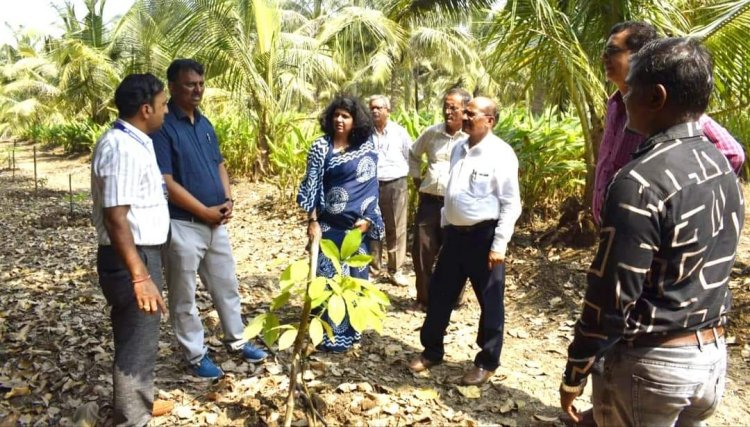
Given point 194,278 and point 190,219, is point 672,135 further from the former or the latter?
point 194,278

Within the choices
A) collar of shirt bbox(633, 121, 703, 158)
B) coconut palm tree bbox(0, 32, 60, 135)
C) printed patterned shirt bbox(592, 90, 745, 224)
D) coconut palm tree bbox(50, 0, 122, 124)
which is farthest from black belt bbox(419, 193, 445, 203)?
coconut palm tree bbox(0, 32, 60, 135)

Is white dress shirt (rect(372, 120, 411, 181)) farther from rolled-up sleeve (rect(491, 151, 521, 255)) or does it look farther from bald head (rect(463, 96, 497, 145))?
rolled-up sleeve (rect(491, 151, 521, 255))

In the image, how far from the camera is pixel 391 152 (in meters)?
5.65

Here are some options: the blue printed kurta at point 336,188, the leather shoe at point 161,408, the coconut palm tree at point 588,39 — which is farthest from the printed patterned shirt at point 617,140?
the leather shoe at point 161,408

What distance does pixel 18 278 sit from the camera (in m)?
5.62

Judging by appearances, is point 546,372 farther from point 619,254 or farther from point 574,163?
point 574,163

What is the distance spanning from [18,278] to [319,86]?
982 inches

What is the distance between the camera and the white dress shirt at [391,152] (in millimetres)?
5594

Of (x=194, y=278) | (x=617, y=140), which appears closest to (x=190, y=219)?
(x=194, y=278)

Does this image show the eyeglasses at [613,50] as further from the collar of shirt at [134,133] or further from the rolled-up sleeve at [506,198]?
the collar of shirt at [134,133]

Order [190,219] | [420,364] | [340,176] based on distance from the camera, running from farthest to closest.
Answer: [340,176] < [420,364] < [190,219]

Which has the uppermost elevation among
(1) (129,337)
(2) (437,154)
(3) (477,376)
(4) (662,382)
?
(2) (437,154)

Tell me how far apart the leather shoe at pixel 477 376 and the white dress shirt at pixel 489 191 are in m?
0.79

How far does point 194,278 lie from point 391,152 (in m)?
2.83
